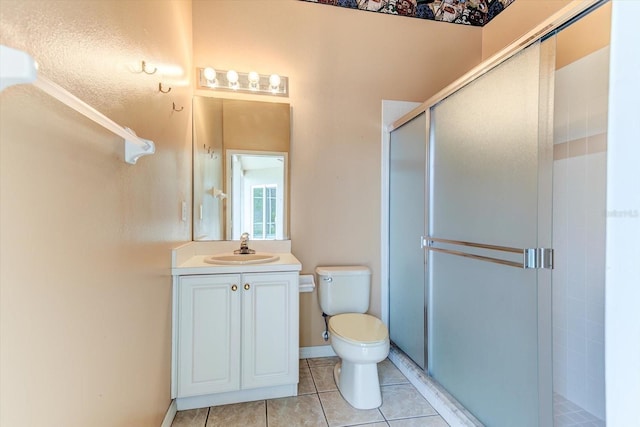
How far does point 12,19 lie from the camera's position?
53 cm

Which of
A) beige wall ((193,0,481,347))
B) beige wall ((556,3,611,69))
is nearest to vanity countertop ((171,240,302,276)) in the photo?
beige wall ((193,0,481,347))

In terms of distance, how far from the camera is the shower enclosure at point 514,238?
1.12m

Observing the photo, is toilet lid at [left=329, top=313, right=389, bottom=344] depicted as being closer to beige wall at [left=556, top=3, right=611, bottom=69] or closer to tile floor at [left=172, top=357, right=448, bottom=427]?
tile floor at [left=172, top=357, right=448, bottom=427]

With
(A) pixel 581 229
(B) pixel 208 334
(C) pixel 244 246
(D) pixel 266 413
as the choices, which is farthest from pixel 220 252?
(A) pixel 581 229

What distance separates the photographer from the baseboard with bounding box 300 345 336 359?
2225 millimetres

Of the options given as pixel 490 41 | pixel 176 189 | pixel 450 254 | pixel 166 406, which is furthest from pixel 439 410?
pixel 490 41

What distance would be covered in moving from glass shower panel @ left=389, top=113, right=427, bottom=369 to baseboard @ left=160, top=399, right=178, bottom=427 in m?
1.51

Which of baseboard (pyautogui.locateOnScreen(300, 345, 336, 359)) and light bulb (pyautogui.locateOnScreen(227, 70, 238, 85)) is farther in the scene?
baseboard (pyautogui.locateOnScreen(300, 345, 336, 359))

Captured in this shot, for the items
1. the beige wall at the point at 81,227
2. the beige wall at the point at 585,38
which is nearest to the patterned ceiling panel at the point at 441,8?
the beige wall at the point at 585,38

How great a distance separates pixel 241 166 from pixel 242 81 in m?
0.64

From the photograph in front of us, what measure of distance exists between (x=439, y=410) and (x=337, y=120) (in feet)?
6.76

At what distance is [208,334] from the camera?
159 cm

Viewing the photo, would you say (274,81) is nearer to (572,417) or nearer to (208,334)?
(208,334)

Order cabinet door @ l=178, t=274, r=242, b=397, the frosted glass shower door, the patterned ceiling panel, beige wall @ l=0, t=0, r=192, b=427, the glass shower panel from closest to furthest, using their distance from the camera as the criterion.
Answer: beige wall @ l=0, t=0, r=192, b=427, the frosted glass shower door, cabinet door @ l=178, t=274, r=242, b=397, the glass shower panel, the patterned ceiling panel
